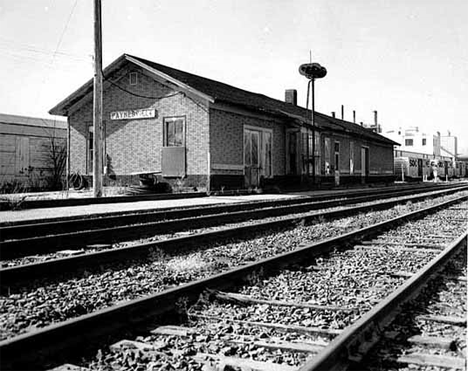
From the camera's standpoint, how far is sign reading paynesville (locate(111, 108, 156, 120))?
22.7 metres

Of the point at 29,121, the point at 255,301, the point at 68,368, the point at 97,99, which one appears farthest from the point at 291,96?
the point at 68,368

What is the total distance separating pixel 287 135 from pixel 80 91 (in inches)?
424

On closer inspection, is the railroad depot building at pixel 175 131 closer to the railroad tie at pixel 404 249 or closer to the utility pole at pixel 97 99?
the utility pole at pixel 97 99

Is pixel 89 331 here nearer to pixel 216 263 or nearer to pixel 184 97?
pixel 216 263

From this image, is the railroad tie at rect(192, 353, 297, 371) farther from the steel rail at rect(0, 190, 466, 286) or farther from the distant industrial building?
the distant industrial building

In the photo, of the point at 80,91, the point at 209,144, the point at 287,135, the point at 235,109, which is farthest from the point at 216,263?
the point at 287,135

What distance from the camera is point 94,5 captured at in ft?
55.6

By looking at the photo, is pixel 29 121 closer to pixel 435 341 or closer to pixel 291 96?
pixel 291 96

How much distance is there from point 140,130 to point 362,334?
20.5 meters

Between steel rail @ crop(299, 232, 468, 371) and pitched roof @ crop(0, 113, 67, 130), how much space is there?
87.8 ft

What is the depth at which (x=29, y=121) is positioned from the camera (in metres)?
30.4

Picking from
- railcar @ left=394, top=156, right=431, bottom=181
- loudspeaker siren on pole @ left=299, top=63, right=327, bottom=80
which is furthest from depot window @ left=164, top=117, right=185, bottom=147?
railcar @ left=394, top=156, right=431, bottom=181

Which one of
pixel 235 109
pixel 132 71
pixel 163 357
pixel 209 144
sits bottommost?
pixel 163 357

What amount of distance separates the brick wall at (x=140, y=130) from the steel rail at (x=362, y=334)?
17.0 metres
